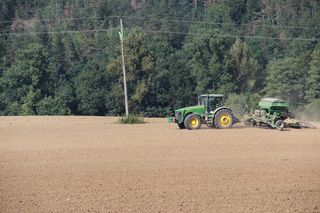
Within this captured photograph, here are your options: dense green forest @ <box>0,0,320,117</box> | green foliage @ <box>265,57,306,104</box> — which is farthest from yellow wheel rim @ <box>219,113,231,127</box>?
green foliage @ <box>265,57,306,104</box>

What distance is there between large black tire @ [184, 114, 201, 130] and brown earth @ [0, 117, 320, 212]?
1361 mm

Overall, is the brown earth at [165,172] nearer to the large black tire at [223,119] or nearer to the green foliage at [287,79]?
the large black tire at [223,119]

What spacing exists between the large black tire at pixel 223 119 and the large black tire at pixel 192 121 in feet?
2.75

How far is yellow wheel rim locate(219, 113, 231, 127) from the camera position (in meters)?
35.3

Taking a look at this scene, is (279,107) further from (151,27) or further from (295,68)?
(151,27)

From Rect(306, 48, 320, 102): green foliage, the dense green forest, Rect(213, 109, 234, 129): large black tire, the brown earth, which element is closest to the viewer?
the brown earth

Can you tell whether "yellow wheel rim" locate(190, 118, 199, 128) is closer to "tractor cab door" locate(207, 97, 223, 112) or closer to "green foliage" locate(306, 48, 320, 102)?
"tractor cab door" locate(207, 97, 223, 112)

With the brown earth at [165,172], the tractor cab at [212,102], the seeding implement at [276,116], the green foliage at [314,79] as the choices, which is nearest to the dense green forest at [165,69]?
the green foliage at [314,79]

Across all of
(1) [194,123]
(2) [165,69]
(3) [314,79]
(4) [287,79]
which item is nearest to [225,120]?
(1) [194,123]

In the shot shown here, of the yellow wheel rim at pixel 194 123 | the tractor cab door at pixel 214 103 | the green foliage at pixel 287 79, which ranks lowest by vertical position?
the green foliage at pixel 287 79

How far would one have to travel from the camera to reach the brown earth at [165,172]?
56.5 feet

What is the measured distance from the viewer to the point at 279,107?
34.2m

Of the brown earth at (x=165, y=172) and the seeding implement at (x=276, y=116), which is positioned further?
the seeding implement at (x=276, y=116)

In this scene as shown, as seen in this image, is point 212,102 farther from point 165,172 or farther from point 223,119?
point 165,172
